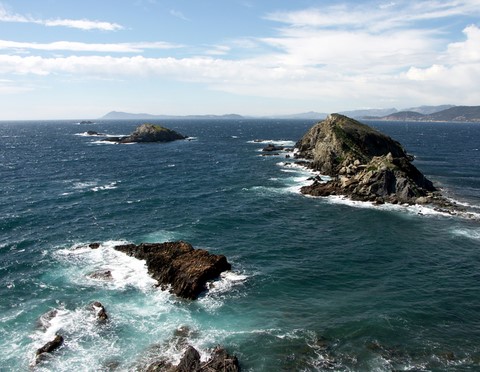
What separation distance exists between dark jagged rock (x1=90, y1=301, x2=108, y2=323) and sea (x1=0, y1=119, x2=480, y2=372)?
2.25 feet

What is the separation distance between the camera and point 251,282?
161 ft

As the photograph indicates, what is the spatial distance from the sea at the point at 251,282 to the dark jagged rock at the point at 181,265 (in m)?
1.24

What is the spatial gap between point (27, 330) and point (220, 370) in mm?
21178

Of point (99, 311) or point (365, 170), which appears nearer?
point (99, 311)

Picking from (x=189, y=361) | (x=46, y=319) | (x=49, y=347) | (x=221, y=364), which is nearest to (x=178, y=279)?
(x=46, y=319)

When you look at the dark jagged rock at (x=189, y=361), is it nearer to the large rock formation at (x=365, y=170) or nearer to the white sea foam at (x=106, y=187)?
the large rock formation at (x=365, y=170)

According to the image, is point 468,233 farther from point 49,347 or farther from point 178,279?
point 49,347

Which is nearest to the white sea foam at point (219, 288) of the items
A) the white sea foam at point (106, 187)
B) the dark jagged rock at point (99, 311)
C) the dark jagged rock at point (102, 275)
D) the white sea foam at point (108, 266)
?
the white sea foam at point (108, 266)

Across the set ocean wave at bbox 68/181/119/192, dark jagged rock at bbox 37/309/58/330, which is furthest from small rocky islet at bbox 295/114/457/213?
dark jagged rock at bbox 37/309/58/330

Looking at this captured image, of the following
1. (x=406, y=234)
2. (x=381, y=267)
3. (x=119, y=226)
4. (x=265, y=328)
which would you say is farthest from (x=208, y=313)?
(x=406, y=234)

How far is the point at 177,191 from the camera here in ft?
316

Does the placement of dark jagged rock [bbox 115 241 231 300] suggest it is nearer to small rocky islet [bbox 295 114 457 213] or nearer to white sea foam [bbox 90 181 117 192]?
white sea foam [bbox 90 181 117 192]

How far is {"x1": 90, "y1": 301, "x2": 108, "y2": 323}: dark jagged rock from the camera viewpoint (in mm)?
41219

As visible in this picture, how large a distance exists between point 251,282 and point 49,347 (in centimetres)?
2339
